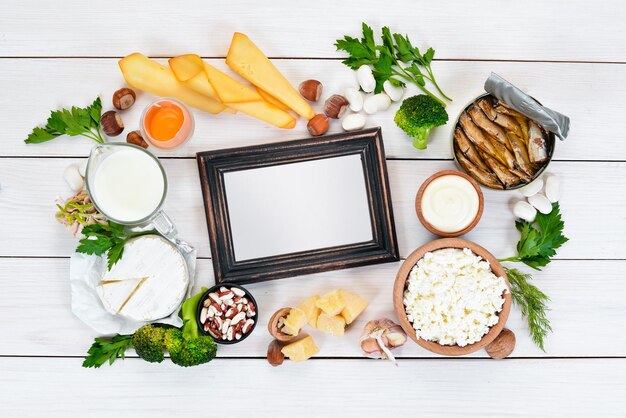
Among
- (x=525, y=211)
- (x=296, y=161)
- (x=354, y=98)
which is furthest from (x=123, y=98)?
(x=525, y=211)

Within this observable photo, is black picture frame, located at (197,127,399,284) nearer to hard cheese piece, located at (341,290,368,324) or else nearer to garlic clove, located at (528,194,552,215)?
hard cheese piece, located at (341,290,368,324)

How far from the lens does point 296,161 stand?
150cm

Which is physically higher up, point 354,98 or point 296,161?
point 354,98

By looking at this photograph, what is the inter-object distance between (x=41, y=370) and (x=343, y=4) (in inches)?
51.4

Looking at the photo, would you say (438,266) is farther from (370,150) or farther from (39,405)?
Answer: (39,405)

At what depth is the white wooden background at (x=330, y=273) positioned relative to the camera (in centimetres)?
154

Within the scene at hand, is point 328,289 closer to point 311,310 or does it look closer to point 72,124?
point 311,310

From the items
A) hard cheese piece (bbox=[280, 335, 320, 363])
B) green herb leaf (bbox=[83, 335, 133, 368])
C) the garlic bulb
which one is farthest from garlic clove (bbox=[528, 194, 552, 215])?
green herb leaf (bbox=[83, 335, 133, 368])

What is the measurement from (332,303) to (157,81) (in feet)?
2.41

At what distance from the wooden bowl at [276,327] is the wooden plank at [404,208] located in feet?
0.84

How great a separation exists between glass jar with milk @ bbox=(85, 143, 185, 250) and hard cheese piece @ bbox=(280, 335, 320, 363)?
490mm

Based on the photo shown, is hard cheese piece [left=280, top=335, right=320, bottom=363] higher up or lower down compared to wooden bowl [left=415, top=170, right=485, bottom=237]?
lower down

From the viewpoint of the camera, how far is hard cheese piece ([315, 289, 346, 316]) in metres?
1.45

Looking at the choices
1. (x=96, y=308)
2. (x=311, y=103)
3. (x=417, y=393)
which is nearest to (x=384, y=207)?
(x=311, y=103)
